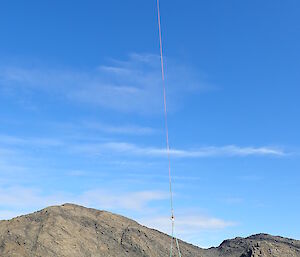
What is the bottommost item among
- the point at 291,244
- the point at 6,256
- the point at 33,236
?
the point at 6,256

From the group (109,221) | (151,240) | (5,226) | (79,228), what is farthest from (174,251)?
(5,226)

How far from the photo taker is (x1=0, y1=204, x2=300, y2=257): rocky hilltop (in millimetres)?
96000

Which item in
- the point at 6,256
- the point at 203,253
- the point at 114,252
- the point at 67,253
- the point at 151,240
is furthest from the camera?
the point at 203,253

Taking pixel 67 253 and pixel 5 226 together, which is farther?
pixel 5 226

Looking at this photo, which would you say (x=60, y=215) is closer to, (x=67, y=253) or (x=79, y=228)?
(x=79, y=228)

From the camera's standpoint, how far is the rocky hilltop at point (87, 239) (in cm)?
9600

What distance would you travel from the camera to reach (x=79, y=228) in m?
108

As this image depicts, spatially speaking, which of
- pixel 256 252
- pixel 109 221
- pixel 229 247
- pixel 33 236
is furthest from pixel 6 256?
pixel 229 247

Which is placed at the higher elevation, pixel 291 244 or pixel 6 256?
pixel 291 244

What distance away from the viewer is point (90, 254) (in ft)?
324

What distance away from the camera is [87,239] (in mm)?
104438

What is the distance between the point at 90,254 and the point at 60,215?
1858cm

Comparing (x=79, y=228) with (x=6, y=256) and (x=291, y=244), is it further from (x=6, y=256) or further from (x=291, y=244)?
(x=291, y=244)

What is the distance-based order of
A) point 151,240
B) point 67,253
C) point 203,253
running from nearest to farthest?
1. point 67,253
2. point 151,240
3. point 203,253
